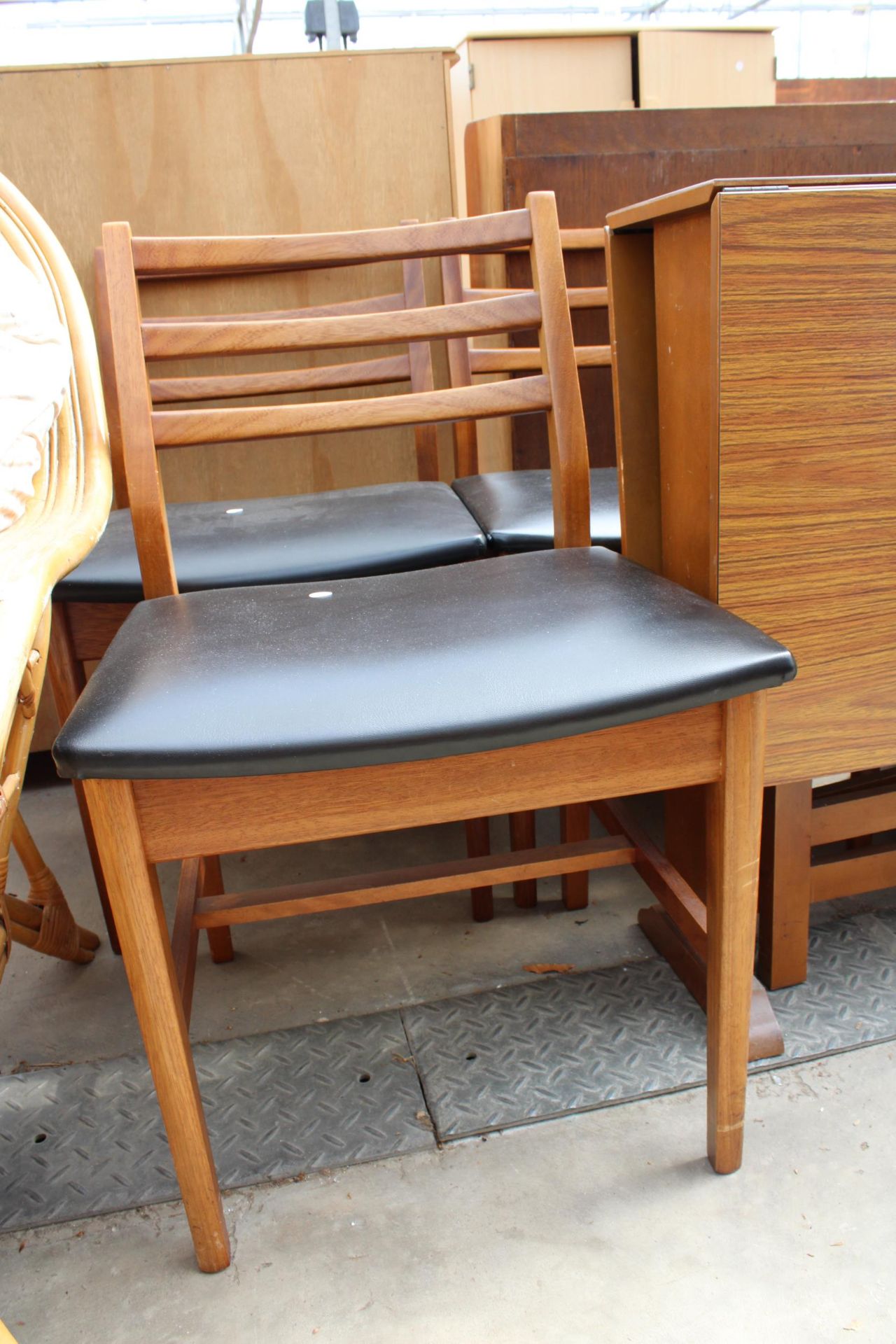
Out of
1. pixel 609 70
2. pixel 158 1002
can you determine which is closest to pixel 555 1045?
pixel 158 1002

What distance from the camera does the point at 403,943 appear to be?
1.44 m

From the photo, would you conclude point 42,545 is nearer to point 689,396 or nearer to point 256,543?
point 256,543

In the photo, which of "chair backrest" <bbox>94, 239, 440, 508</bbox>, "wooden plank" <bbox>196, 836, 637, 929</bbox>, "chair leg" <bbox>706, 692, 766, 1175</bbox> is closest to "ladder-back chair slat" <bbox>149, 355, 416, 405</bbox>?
"chair backrest" <bbox>94, 239, 440, 508</bbox>

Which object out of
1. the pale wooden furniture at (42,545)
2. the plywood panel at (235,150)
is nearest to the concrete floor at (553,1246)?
the pale wooden furniture at (42,545)

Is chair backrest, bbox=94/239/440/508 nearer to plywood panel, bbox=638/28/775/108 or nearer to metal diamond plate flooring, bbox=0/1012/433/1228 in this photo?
metal diamond plate flooring, bbox=0/1012/433/1228

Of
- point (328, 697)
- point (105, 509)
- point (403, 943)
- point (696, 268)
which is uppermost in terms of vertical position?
point (696, 268)

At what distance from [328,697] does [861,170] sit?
1768 mm

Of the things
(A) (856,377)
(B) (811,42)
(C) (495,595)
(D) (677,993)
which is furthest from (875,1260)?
(B) (811,42)

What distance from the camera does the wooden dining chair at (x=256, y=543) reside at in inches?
49.8

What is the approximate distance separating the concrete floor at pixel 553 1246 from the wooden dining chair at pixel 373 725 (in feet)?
0.20

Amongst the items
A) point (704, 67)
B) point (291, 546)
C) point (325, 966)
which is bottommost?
point (325, 966)

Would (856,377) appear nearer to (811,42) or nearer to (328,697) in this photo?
(328,697)

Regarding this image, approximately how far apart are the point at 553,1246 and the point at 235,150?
1.75 meters

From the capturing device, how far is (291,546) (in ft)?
4.35
